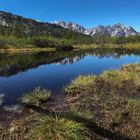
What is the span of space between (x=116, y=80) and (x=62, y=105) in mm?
8909

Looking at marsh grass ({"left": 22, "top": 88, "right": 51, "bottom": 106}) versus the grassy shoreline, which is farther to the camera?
marsh grass ({"left": 22, "top": 88, "right": 51, "bottom": 106})

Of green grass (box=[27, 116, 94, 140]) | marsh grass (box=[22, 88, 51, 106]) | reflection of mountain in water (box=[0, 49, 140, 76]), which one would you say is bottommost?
reflection of mountain in water (box=[0, 49, 140, 76])

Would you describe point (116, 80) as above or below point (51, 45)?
above

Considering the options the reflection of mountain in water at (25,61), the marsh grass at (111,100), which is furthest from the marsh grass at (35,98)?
the reflection of mountain in water at (25,61)

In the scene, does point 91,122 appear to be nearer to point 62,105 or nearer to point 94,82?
point 62,105

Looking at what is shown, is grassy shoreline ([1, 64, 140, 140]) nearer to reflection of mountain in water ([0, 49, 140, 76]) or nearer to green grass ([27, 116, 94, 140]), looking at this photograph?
green grass ([27, 116, 94, 140])

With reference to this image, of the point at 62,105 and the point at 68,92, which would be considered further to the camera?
the point at 68,92

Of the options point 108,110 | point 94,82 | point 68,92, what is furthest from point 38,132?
Result: point 94,82

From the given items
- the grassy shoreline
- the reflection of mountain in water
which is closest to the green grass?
the grassy shoreline

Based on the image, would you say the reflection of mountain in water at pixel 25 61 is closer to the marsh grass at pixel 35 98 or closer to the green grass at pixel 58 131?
the marsh grass at pixel 35 98

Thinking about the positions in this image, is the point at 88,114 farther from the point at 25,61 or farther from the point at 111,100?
the point at 25,61

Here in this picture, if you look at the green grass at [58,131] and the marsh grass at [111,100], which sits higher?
the green grass at [58,131]

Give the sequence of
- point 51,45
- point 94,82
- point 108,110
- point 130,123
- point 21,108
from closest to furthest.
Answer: point 130,123
point 108,110
point 21,108
point 94,82
point 51,45

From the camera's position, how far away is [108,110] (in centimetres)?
1803
